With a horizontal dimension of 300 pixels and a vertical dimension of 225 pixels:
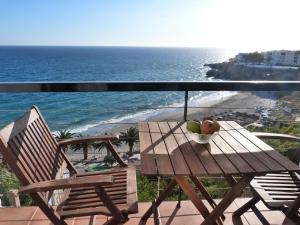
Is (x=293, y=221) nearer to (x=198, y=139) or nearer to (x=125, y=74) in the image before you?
(x=198, y=139)

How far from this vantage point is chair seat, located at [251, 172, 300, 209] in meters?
1.96

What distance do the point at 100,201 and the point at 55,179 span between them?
32 cm

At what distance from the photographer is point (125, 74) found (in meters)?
64.6

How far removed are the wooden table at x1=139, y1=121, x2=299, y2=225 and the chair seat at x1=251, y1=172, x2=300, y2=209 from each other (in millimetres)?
203

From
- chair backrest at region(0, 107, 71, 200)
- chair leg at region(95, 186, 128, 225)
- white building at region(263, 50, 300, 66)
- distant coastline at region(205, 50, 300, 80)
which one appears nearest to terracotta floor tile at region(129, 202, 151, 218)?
chair backrest at region(0, 107, 71, 200)

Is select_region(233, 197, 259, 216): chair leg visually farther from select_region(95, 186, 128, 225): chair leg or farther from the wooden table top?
select_region(95, 186, 128, 225): chair leg

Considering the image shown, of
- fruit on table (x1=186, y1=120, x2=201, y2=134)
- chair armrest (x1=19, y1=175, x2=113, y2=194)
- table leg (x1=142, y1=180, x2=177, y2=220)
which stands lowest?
table leg (x1=142, y1=180, x2=177, y2=220)

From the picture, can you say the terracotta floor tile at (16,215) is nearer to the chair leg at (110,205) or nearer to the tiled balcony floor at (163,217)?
the tiled balcony floor at (163,217)

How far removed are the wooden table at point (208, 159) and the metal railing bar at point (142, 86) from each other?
500 mm

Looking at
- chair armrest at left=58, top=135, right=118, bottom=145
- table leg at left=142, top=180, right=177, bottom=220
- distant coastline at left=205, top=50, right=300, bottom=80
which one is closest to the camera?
table leg at left=142, top=180, right=177, bottom=220

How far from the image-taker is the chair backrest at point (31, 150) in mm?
1829

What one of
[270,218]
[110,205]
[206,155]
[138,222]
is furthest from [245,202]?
[110,205]

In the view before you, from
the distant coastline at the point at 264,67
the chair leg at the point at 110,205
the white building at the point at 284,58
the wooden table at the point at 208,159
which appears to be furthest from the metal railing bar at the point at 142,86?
the white building at the point at 284,58

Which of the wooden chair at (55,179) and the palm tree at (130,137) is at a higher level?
the wooden chair at (55,179)
